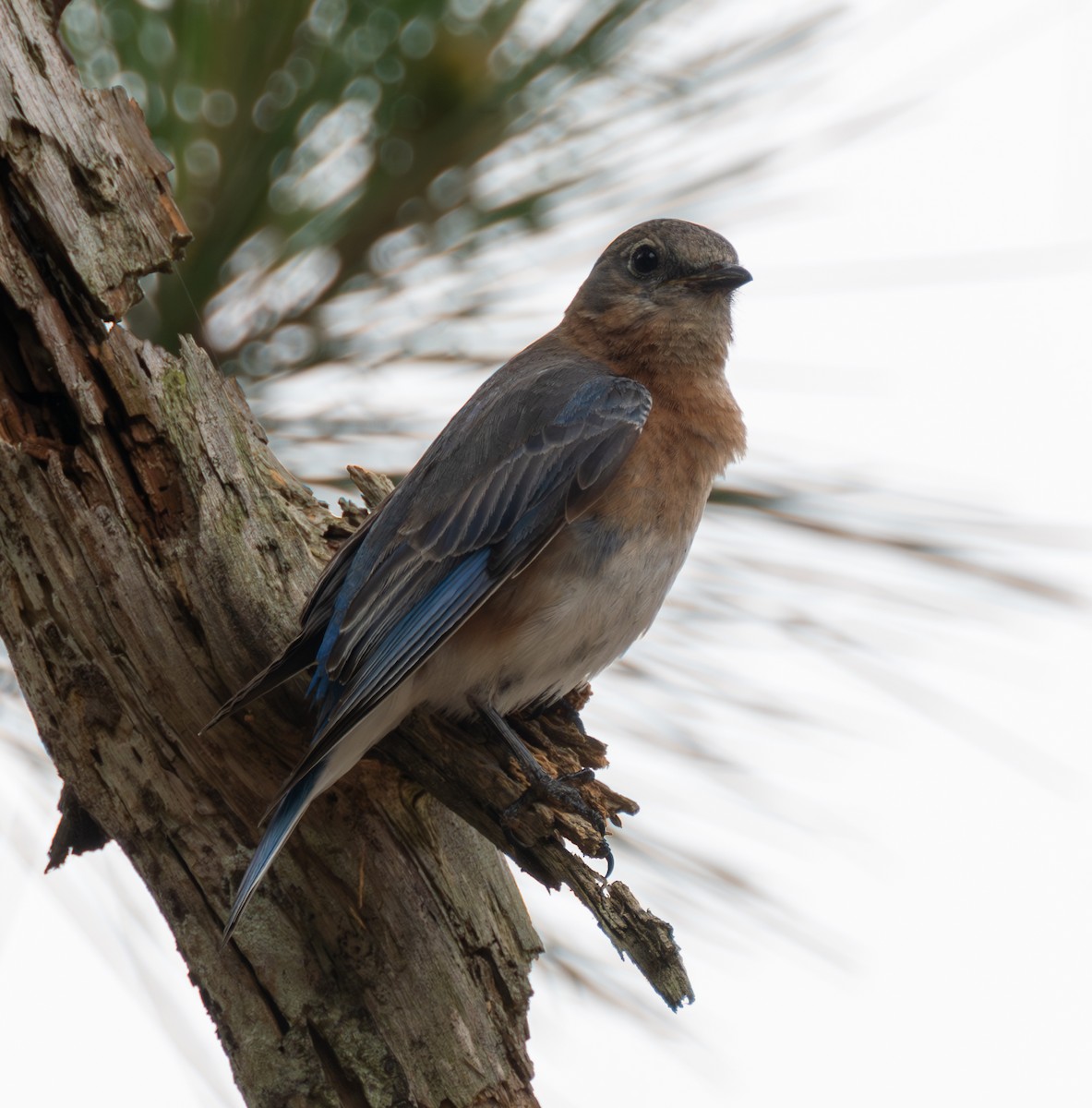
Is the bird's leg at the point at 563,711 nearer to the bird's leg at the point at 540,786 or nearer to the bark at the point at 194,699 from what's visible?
the bird's leg at the point at 540,786

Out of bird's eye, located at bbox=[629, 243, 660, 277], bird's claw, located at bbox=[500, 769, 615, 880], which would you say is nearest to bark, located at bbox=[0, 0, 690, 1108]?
bird's claw, located at bbox=[500, 769, 615, 880]

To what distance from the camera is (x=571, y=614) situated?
302 centimetres

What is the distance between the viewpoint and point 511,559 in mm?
3035

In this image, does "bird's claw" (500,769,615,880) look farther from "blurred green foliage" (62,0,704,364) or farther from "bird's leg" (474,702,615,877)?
"blurred green foliage" (62,0,704,364)

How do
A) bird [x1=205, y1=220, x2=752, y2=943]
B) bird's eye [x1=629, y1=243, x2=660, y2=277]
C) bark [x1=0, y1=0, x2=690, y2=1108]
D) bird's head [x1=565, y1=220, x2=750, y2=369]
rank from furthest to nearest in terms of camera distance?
bird's eye [x1=629, y1=243, x2=660, y2=277] → bird's head [x1=565, y1=220, x2=750, y2=369] → bird [x1=205, y1=220, x2=752, y2=943] → bark [x1=0, y1=0, x2=690, y2=1108]

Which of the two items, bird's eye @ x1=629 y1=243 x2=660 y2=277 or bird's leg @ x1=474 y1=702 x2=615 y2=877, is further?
bird's eye @ x1=629 y1=243 x2=660 y2=277

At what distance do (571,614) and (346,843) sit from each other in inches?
27.7

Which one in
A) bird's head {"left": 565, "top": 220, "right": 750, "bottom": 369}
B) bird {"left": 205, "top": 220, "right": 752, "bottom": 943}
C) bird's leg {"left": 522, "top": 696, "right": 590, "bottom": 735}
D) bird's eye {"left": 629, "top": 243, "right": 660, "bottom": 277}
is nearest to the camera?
bird {"left": 205, "top": 220, "right": 752, "bottom": 943}

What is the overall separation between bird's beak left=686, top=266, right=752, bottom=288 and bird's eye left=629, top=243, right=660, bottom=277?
0.12 meters

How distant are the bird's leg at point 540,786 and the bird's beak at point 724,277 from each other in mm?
1433

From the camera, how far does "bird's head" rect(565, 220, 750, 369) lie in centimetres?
370

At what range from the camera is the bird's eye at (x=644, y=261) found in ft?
12.6

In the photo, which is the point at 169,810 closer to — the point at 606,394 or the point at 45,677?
the point at 45,677

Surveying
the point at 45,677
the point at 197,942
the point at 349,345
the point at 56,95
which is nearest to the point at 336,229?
the point at 349,345
